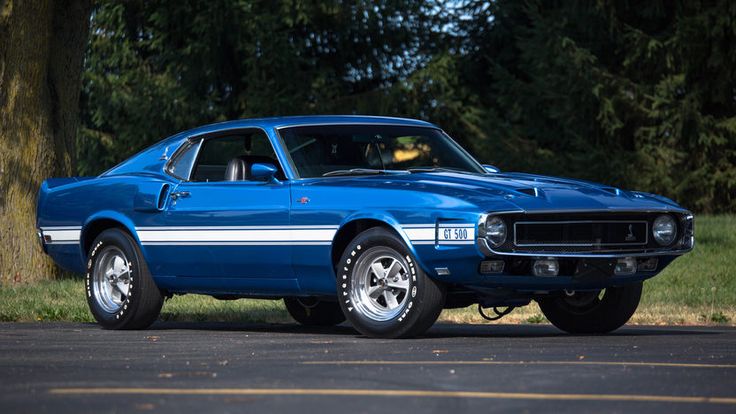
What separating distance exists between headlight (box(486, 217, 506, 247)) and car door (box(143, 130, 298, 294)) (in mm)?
1690

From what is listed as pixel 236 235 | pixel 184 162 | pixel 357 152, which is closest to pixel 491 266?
pixel 357 152

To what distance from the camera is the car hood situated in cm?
991

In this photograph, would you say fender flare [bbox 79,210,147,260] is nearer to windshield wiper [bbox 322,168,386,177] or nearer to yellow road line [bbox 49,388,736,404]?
windshield wiper [bbox 322,168,386,177]

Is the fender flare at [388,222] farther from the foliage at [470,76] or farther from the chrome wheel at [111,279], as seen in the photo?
the foliage at [470,76]

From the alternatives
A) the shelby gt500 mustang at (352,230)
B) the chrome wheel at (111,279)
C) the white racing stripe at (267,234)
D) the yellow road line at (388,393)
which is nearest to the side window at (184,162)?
the shelby gt500 mustang at (352,230)

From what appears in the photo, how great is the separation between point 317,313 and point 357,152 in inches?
76.0

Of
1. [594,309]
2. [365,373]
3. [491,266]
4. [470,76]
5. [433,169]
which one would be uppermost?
[470,76]

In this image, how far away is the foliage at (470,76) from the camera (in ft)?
91.1

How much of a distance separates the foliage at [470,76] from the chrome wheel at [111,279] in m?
15.2

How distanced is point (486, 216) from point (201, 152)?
3170 millimetres

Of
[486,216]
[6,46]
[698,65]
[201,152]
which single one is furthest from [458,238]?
Answer: [698,65]

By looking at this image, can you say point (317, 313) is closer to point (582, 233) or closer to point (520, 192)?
point (520, 192)

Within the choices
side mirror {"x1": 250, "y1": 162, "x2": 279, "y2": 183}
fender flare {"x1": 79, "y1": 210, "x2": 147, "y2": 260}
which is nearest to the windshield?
side mirror {"x1": 250, "y1": 162, "x2": 279, "y2": 183}

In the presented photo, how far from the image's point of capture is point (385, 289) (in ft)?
33.4
